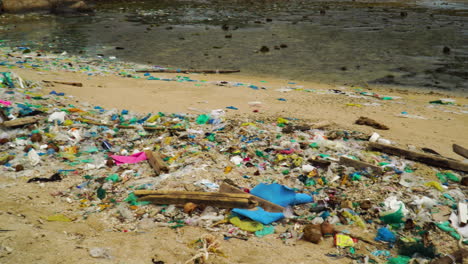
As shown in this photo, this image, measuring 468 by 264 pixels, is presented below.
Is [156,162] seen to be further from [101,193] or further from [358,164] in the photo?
[358,164]

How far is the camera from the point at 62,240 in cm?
282

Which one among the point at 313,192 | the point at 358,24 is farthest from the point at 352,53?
the point at 313,192

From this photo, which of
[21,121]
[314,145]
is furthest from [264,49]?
[21,121]

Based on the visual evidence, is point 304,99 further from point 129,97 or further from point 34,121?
point 34,121

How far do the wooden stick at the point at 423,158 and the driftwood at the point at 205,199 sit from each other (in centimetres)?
233

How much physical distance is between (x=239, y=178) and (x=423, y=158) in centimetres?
239

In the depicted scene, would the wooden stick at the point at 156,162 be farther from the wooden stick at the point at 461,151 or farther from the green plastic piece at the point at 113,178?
the wooden stick at the point at 461,151

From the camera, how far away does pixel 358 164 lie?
4375 millimetres

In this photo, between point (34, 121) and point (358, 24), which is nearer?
point (34, 121)

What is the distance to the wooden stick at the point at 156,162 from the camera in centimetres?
424

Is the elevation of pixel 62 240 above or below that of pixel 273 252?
above

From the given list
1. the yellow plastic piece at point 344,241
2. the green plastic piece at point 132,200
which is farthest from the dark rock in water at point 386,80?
the green plastic piece at point 132,200

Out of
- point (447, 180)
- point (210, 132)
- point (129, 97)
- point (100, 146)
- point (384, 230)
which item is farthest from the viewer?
point (129, 97)

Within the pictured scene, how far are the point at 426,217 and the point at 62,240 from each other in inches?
128
